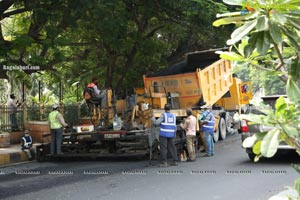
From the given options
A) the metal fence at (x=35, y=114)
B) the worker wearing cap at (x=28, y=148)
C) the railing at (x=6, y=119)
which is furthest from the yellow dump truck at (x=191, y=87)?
the railing at (x=6, y=119)

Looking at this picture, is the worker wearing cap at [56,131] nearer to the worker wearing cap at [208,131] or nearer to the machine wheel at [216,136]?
the worker wearing cap at [208,131]

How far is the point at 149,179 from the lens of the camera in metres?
9.01

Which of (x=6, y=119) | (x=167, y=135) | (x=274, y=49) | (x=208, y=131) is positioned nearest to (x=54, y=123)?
(x=167, y=135)

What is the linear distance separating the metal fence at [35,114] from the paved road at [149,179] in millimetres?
4338

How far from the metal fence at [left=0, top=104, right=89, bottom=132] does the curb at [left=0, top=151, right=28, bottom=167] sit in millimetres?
3213

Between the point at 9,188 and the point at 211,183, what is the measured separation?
397cm

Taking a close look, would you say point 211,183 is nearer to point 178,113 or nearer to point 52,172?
point 52,172

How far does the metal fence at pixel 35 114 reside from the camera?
625 inches

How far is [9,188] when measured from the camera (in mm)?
8766

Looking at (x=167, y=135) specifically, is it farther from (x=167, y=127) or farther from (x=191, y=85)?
(x=191, y=85)

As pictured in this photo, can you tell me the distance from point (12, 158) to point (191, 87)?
602 centimetres

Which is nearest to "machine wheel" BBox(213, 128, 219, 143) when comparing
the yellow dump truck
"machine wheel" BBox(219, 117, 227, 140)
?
A: the yellow dump truck

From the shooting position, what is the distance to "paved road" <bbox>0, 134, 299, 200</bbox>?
758cm

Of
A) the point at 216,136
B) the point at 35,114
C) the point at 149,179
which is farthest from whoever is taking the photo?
the point at 35,114
